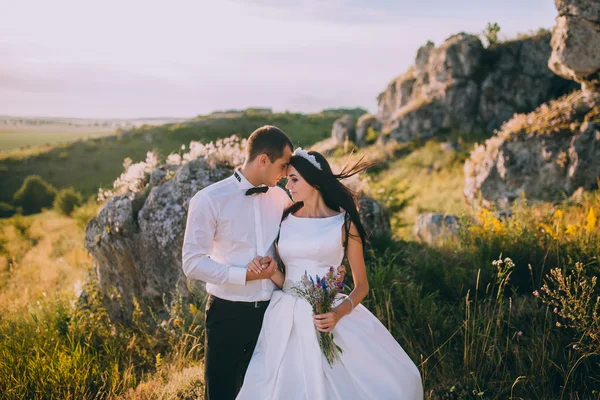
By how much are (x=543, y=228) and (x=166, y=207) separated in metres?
5.28

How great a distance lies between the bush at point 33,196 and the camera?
112 ft

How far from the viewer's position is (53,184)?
3972cm

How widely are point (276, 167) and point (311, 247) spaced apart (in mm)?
731

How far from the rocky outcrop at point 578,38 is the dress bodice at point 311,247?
983 centimetres

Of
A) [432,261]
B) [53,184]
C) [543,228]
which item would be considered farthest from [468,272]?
[53,184]

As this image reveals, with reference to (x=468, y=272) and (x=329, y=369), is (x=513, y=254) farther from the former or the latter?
(x=329, y=369)

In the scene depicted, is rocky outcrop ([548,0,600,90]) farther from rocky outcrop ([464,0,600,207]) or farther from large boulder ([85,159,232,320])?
large boulder ([85,159,232,320])

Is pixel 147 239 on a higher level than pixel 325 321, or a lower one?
lower

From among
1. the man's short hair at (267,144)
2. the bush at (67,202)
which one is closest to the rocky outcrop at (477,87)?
the bush at (67,202)

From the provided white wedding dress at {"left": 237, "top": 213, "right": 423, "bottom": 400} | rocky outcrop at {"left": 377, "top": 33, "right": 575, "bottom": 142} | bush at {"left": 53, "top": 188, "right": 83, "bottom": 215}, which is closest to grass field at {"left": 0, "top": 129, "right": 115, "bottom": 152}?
bush at {"left": 53, "top": 188, "right": 83, "bottom": 215}

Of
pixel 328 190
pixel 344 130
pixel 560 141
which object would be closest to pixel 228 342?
pixel 328 190

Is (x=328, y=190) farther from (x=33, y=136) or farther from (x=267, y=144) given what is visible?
(x=33, y=136)

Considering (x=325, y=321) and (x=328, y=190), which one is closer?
(x=325, y=321)

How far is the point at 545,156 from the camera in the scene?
1214cm
